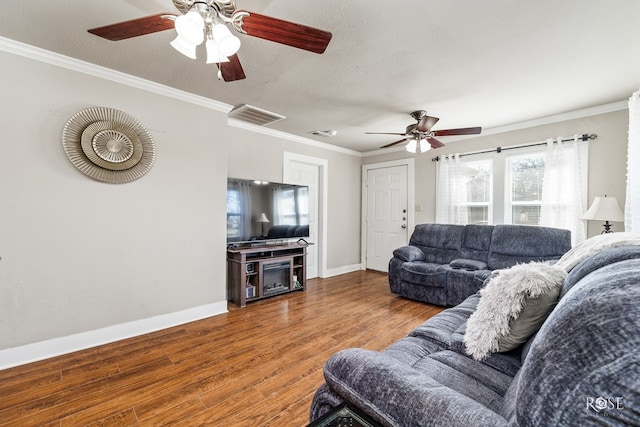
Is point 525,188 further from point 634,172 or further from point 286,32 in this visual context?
point 286,32

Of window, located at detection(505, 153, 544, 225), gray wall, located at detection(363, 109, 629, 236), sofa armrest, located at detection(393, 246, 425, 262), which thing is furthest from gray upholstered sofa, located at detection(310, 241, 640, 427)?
window, located at detection(505, 153, 544, 225)

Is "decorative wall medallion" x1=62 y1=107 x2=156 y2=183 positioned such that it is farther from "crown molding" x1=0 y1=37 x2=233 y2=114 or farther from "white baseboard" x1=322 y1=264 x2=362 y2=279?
"white baseboard" x1=322 y1=264 x2=362 y2=279

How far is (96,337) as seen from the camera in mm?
2398

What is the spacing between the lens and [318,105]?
3184 millimetres

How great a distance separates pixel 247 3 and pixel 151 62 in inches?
46.3

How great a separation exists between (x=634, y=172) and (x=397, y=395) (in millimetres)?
3462

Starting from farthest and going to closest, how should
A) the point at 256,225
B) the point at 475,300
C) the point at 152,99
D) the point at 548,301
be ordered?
the point at 256,225, the point at 152,99, the point at 475,300, the point at 548,301

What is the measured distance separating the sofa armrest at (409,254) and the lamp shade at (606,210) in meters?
1.86

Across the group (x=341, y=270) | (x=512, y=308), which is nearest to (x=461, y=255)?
(x=341, y=270)

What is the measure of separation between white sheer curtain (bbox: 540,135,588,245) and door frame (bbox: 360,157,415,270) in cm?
182

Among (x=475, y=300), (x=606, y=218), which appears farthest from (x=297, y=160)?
(x=606, y=218)

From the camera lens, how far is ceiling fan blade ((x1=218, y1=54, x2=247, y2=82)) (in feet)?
5.48

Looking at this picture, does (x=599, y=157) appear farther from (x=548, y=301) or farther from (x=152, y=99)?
(x=152, y=99)

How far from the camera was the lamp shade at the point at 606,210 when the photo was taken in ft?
9.27
